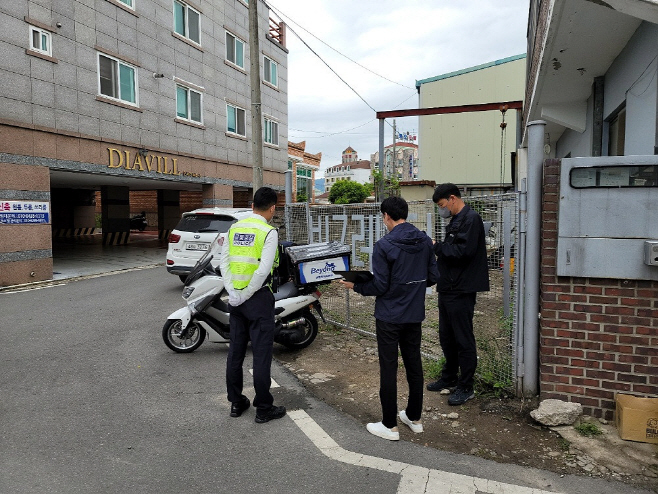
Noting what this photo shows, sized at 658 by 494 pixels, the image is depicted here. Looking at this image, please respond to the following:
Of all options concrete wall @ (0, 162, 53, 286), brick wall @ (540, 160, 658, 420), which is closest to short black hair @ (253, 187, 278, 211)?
brick wall @ (540, 160, 658, 420)

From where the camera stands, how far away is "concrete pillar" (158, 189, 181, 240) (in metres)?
24.3

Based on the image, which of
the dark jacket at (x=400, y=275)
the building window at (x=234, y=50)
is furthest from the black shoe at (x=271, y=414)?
the building window at (x=234, y=50)

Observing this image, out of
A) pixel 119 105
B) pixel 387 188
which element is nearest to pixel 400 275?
pixel 119 105

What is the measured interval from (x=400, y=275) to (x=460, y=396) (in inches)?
56.5

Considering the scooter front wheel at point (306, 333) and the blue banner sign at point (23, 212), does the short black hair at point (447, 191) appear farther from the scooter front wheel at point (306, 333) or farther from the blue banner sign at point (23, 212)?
the blue banner sign at point (23, 212)

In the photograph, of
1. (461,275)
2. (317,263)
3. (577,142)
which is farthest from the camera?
(577,142)

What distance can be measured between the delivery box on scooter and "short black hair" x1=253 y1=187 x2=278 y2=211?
1.62 m

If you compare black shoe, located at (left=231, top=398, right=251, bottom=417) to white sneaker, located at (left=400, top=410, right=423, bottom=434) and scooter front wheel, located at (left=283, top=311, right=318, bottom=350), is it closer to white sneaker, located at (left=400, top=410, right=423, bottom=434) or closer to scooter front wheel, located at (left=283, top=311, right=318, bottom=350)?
white sneaker, located at (left=400, top=410, right=423, bottom=434)

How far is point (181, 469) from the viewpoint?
313 cm

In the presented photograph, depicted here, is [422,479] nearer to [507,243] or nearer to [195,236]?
[507,243]

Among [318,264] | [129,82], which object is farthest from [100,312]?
[129,82]

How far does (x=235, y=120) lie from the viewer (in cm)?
2011

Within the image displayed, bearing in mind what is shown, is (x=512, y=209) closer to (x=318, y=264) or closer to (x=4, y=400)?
(x=318, y=264)

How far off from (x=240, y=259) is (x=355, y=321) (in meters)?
3.47
